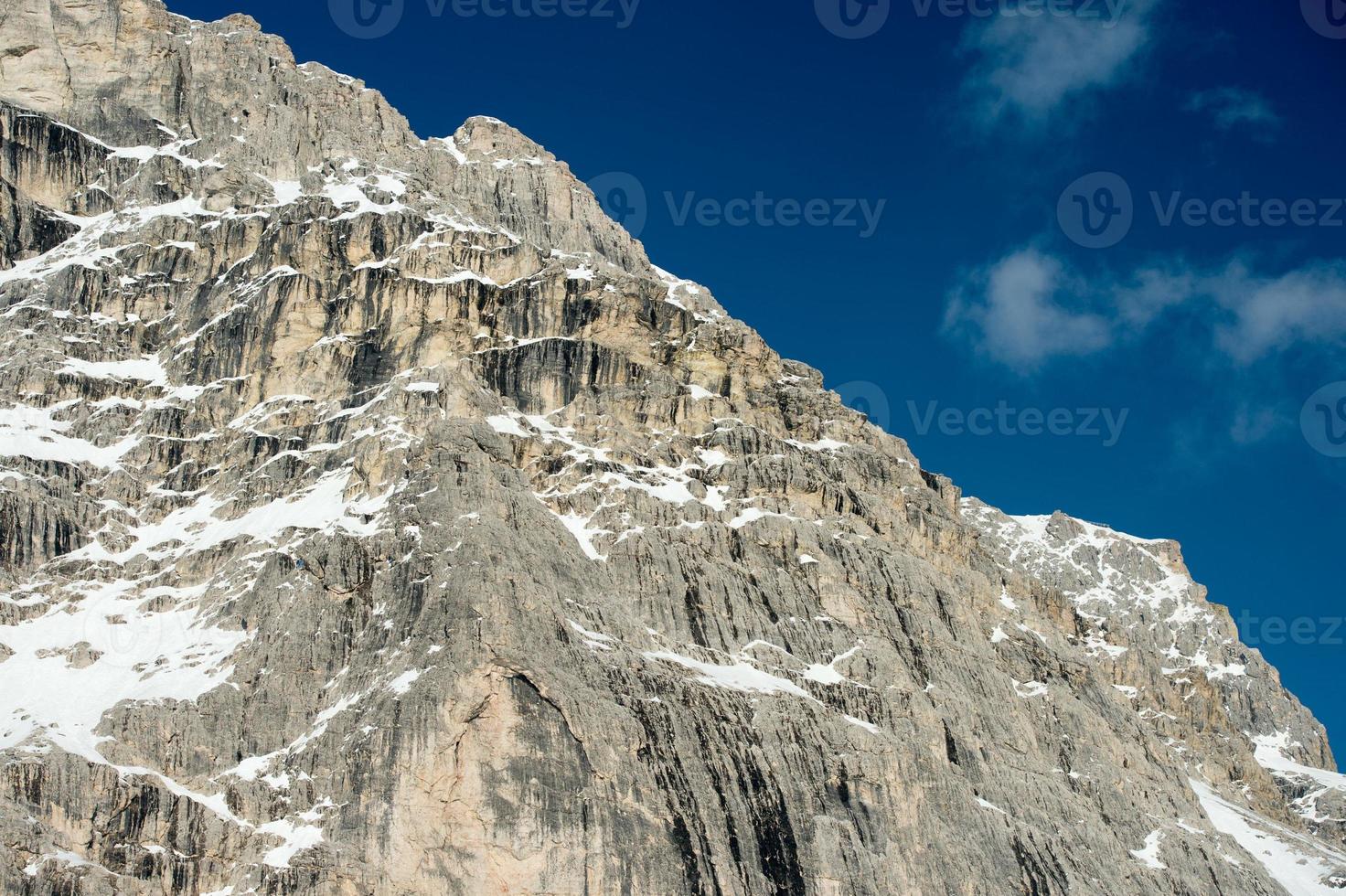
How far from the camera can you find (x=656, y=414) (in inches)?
6319

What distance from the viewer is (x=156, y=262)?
6939 inches

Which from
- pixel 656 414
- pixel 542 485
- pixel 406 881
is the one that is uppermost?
pixel 656 414

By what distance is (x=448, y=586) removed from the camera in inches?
4828

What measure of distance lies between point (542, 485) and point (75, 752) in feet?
150

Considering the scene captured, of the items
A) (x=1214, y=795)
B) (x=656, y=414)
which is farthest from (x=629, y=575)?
(x=1214, y=795)

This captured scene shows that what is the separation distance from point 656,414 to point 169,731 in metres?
57.4

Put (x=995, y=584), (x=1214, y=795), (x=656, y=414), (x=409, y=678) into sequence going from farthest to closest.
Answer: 1. (x=1214, y=795)
2. (x=995, y=584)
3. (x=656, y=414)
4. (x=409, y=678)

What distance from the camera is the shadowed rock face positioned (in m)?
113

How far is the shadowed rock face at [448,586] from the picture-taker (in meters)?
113

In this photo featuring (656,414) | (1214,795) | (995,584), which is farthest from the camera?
(1214,795)

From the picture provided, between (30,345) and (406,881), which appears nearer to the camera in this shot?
(406,881)

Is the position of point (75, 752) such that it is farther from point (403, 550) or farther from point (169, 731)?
point (403, 550)

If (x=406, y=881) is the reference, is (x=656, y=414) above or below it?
above

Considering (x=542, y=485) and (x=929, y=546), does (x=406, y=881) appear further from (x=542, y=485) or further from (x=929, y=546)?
(x=929, y=546)
